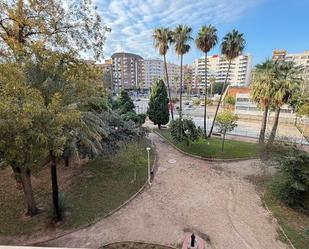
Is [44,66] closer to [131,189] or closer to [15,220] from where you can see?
[15,220]

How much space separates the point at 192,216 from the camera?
9609mm

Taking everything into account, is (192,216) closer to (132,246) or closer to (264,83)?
(132,246)

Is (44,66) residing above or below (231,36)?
below

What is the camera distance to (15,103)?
6504mm

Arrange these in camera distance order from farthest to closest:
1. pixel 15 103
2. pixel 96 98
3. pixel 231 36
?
pixel 231 36, pixel 96 98, pixel 15 103

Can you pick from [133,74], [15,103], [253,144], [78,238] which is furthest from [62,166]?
[133,74]

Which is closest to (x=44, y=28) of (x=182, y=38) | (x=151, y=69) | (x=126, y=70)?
(x=182, y=38)

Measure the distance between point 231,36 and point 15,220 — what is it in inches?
832

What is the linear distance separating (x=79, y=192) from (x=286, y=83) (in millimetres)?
16207

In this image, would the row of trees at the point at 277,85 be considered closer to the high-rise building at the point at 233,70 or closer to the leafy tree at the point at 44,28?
the leafy tree at the point at 44,28

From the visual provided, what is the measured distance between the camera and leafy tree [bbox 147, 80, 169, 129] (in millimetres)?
25109

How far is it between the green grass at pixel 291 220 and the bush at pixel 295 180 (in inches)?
18.3

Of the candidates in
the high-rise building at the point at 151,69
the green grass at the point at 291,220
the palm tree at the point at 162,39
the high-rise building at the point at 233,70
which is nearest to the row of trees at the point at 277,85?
the green grass at the point at 291,220

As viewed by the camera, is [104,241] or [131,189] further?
[131,189]
